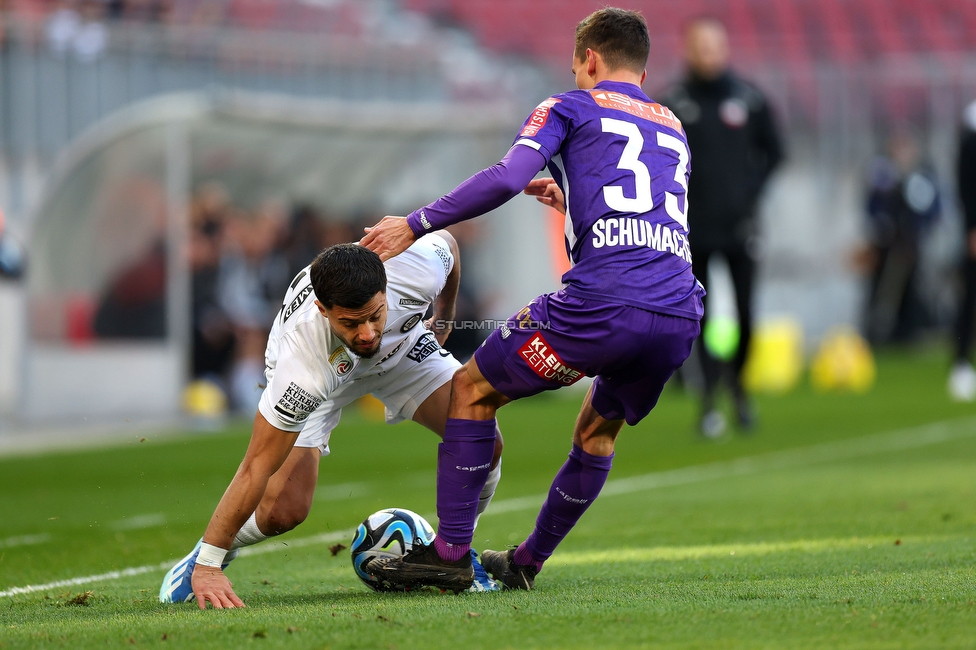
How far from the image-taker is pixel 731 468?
8.12 m

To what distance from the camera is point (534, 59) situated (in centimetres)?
2092

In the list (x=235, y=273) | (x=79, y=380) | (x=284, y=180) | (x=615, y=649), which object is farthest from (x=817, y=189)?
(x=615, y=649)

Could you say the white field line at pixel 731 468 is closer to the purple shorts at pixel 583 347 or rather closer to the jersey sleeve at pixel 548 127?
the purple shorts at pixel 583 347

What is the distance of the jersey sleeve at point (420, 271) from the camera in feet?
15.0

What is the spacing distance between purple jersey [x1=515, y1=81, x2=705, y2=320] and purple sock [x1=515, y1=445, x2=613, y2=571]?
0.62 metres

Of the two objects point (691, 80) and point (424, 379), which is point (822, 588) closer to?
point (424, 379)

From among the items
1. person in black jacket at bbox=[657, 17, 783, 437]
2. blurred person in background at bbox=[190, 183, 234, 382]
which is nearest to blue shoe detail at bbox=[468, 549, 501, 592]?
person in black jacket at bbox=[657, 17, 783, 437]

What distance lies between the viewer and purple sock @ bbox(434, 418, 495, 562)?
4.17 m

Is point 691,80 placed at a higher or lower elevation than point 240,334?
higher

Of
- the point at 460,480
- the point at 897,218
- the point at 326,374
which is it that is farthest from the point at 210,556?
the point at 897,218

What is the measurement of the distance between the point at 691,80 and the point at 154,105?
20.2ft

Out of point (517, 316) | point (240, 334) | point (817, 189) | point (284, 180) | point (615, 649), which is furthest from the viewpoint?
point (817, 189)

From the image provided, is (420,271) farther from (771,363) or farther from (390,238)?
(771,363)

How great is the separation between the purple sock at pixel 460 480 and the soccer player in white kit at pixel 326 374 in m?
0.24
